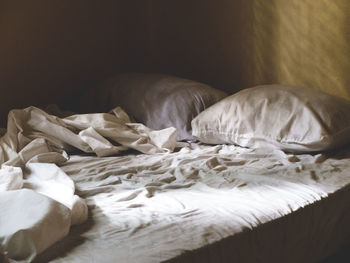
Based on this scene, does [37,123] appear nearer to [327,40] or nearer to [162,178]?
[162,178]

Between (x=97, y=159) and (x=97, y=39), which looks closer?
(x=97, y=159)

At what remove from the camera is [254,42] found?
261 cm

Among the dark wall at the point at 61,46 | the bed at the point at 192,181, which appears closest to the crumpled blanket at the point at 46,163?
Result: the bed at the point at 192,181

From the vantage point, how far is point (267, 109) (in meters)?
2.00

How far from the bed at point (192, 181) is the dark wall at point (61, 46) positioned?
2.18ft

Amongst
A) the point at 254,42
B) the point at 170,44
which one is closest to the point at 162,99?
the point at 254,42

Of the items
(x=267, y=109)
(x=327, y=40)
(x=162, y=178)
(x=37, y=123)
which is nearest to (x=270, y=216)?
(x=162, y=178)

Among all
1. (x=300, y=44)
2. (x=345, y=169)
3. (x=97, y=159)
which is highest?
(x=300, y=44)

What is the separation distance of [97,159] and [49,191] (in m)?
0.56

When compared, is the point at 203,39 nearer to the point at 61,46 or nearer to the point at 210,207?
the point at 61,46

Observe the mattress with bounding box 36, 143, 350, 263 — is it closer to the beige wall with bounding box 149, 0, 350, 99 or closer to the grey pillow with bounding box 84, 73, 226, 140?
the grey pillow with bounding box 84, 73, 226, 140

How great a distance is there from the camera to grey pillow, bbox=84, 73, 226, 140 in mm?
2293

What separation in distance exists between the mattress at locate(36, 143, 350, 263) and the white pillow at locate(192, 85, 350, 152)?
6 cm

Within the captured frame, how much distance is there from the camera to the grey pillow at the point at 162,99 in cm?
229
